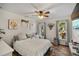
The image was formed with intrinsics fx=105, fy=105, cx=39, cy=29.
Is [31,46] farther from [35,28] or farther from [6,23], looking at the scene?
[6,23]

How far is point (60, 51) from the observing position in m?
1.82

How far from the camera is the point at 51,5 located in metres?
1.80

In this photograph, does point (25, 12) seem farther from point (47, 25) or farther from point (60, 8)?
point (60, 8)

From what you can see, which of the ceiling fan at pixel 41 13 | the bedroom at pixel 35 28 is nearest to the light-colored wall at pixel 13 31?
the bedroom at pixel 35 28

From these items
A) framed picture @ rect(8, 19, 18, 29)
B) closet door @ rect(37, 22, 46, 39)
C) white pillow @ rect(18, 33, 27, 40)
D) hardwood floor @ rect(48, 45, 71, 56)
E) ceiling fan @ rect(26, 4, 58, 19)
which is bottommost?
hardwood floor @ rect(48, 45, 71, 56)

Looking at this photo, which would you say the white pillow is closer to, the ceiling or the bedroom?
the bedroom

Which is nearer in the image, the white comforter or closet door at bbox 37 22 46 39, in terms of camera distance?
the white comforter

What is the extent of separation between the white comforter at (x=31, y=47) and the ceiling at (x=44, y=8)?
47 centimetres

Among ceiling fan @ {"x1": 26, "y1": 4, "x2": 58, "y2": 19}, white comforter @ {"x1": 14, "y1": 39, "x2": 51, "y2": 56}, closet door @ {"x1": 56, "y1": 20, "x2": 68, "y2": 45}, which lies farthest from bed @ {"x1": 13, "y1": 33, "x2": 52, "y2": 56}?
ceiling fan @ {"x1": 26, "y1": 4, "x2": 58, "y2": 19}

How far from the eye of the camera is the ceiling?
1.80 m

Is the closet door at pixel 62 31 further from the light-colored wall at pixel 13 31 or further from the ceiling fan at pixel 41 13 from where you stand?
the ceiling fan at pixel 41 13

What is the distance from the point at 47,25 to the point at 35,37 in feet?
0.99

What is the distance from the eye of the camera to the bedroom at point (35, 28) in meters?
1.79

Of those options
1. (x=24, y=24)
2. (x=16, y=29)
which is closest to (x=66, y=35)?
(x=24, y=24)
